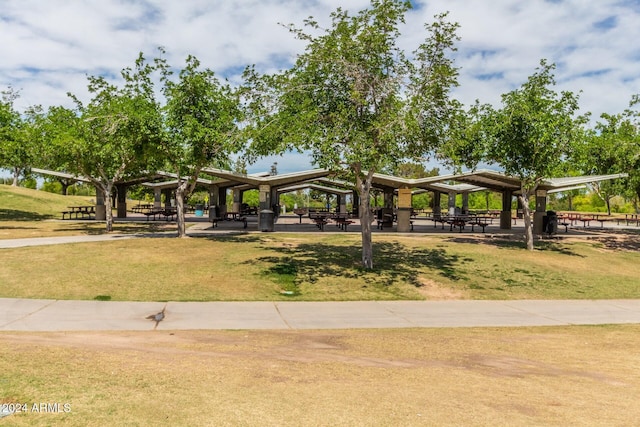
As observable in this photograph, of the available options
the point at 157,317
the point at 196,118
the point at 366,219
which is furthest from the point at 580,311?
the point at 196,118

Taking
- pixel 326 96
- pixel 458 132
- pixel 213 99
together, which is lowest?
pixel 458 132

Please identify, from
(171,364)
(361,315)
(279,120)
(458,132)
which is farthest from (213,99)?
(171,364)

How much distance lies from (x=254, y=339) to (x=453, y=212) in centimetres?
4263

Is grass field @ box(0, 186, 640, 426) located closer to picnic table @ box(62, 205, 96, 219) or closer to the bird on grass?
the bird on grass

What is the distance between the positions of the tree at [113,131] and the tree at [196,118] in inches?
28.3

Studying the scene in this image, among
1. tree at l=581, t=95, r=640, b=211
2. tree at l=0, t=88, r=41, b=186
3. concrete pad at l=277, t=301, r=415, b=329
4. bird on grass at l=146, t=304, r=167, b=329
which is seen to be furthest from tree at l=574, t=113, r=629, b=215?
tree at l=0, t=88, r=41, b=186

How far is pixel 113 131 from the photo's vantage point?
18.0 meters

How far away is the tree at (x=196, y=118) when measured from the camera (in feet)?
59.6

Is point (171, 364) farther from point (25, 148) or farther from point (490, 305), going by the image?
point (25, 148)

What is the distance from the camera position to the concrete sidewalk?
8.92 meters

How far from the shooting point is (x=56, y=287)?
1159 cm

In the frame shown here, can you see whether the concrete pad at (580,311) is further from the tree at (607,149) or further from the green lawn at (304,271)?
the tree at (607,149)

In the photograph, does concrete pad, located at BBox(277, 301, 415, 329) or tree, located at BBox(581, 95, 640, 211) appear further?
tree, located at BBox(581, 95, 640, 211)

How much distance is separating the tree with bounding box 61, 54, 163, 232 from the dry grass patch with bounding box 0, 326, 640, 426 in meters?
12.5
